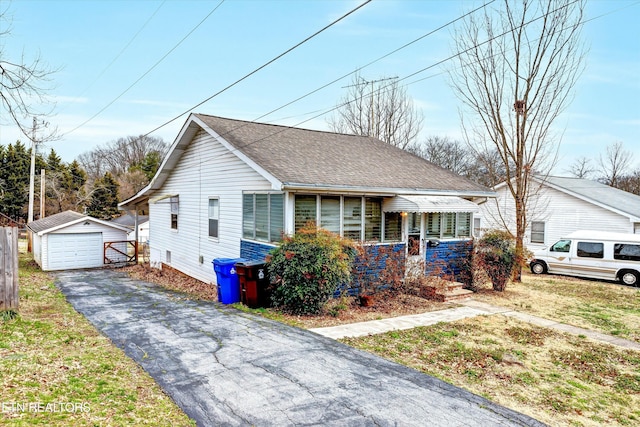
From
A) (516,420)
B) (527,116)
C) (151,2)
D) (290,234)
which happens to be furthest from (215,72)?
(516,420)

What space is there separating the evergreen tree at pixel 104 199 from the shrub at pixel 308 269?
138 ft

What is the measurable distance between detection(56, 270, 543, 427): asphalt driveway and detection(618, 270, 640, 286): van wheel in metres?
13.5

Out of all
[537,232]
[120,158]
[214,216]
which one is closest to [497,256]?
[214,216]

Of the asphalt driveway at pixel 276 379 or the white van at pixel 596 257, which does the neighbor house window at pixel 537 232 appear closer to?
the white van at pixel 596 257

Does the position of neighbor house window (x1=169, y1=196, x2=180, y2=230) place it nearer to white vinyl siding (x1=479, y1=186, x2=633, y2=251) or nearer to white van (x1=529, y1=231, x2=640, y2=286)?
white vinyl siding (x1=479, y1=186, x2=633, y2=251)

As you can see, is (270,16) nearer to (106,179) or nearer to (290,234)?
(290,234)

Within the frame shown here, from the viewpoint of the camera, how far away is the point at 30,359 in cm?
548

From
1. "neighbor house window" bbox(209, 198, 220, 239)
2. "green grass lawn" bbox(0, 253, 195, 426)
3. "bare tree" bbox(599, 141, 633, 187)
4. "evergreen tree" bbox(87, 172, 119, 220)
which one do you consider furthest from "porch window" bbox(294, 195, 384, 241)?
"bare tree" bbox(599, 141, 633, 187)

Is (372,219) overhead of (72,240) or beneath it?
overhead

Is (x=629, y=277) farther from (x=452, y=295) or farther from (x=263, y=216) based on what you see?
(x=263, y=216)

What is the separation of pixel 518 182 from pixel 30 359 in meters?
14.8

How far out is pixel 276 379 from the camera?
17.4 ft

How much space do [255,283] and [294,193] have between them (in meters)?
2.30

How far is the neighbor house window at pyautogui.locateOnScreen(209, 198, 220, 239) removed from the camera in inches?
518
